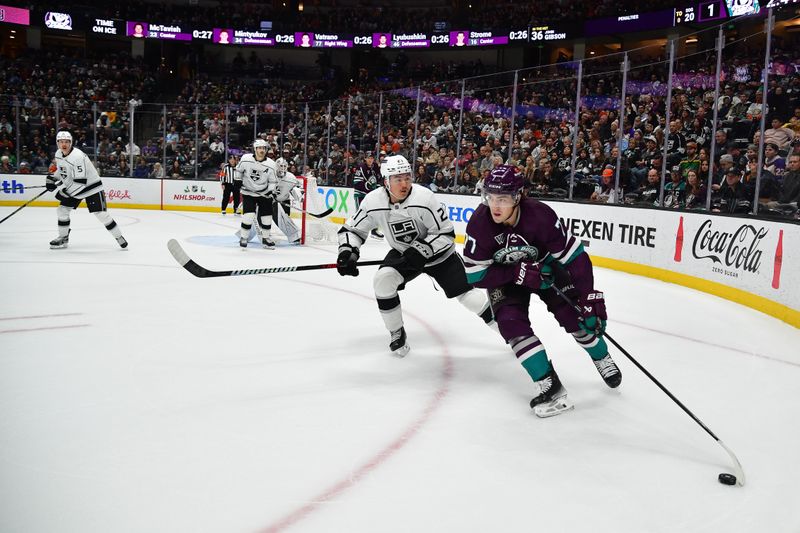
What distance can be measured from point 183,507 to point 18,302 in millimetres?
3823

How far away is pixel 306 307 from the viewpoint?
5500mm

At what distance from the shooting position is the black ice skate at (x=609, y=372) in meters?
3.44

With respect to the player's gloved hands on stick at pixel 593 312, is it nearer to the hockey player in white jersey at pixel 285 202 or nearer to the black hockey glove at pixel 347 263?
the black hockey glove at pixel 347 263

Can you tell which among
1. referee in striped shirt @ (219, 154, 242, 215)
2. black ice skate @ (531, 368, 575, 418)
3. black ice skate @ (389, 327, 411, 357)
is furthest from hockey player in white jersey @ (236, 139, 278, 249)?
black ice skate @ (531, 368, 575, 418)

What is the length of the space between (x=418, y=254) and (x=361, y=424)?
149 cm

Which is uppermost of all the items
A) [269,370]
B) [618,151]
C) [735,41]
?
[735,41]

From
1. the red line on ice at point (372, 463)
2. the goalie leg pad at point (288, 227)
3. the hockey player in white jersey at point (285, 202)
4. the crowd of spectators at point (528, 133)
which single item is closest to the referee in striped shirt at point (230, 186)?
the crowd of spectators at point (528, 133)

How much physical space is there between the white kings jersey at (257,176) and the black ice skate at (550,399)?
20.9 feet

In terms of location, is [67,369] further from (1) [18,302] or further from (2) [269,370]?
(1) [18,302]

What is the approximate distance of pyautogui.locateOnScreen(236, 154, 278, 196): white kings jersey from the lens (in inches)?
347

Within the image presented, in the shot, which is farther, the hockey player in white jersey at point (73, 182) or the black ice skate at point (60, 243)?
the black ice skate at point (60, 243)

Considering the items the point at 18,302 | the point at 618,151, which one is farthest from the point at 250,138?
the point at 18,302

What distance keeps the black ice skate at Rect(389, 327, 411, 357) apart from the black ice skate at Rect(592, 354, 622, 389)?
3.80 ft

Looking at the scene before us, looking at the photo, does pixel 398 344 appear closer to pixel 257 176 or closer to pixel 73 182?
pixel 257 176
